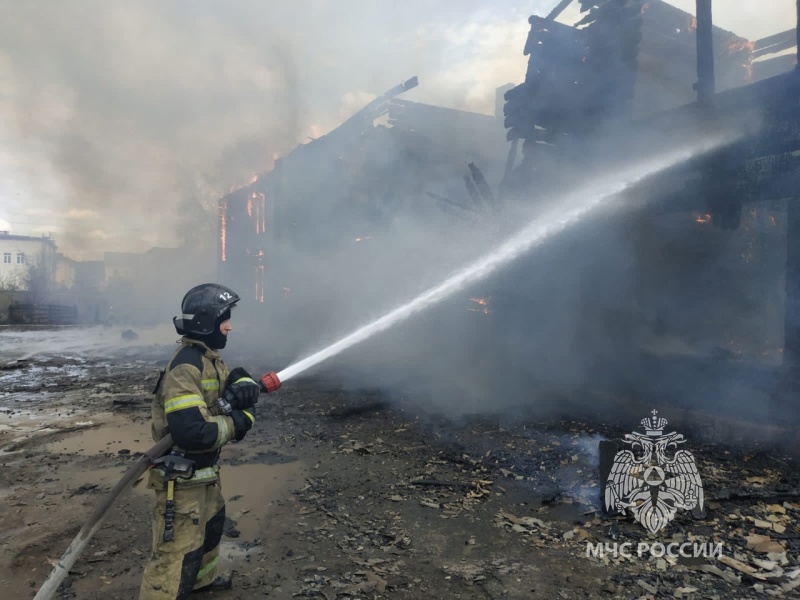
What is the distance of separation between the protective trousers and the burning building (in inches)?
239

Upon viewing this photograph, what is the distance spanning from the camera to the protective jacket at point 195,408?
2639mm

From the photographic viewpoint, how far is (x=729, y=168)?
638 cm

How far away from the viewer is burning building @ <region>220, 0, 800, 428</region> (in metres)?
6.44

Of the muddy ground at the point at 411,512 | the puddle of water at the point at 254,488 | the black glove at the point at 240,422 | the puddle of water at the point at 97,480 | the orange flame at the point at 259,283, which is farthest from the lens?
the orange flame at the point at 259,283

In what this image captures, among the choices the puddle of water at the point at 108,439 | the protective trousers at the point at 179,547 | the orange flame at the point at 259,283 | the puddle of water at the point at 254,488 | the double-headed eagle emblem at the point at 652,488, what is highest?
the orange flame at the point at 259,283

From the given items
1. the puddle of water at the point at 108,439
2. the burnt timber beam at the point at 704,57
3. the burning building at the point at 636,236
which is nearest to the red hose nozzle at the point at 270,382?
the puddle of water at the point at 108,439

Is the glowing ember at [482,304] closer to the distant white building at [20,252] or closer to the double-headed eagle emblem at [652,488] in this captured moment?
the double-headed eagle emblem at [652,488]

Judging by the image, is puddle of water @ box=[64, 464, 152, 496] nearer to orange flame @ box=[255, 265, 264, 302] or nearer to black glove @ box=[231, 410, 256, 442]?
black glove @ box=[231, 410, 256, 442]

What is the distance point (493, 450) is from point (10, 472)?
551cm

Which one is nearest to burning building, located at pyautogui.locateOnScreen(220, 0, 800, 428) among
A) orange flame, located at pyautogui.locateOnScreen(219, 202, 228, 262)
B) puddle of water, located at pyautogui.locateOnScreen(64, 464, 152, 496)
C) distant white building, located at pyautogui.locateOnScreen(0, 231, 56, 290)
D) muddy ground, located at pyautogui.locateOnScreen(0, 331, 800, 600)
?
muddy ground, located at pyautogui.locateOnScreen(0, 331, 800, 600)

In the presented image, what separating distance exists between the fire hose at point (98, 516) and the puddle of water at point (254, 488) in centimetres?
150

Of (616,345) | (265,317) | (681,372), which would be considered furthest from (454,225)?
(265,317)

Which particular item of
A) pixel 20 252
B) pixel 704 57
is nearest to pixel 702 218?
pixel 704 57

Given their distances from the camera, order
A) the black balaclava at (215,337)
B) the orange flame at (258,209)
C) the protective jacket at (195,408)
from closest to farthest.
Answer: the protective jacket at (195,408)
the black balaclava at (215,337)
the orange flame at (258,209)
